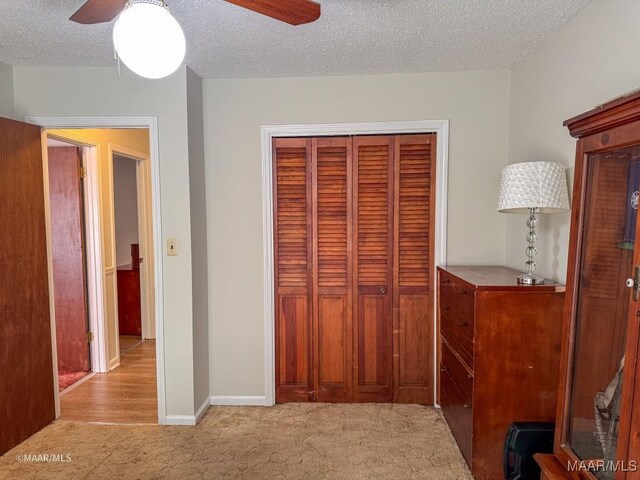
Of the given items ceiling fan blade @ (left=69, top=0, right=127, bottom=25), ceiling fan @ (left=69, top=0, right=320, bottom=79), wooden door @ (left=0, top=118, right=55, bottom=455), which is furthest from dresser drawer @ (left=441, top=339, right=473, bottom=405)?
wooden door @ (left=0, top=118, right=55, bottom=455)

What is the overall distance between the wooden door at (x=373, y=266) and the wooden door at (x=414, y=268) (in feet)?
0.17

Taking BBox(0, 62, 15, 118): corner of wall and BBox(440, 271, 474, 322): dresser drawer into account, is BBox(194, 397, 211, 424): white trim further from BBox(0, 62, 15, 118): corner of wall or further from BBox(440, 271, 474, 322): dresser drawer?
BBox(0, 62, 15, 118): corner of wall

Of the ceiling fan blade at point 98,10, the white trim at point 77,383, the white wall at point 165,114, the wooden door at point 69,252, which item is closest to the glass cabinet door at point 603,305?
the ceiling fan blade at point 98,10

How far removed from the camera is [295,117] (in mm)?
2574

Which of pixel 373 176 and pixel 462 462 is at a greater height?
pixel 373 176

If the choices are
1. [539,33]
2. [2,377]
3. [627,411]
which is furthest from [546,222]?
[2,377]

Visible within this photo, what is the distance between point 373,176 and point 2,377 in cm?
263

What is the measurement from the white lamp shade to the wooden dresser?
40cm

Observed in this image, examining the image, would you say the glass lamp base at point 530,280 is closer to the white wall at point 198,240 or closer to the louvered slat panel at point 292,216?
the louvered slat panel at point 292,216

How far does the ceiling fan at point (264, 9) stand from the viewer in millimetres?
1207

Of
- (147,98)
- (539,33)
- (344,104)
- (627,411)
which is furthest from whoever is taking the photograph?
(344,104)

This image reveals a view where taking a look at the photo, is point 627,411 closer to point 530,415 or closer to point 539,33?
point 530,415

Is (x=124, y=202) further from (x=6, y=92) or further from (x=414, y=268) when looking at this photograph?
(x=414, y=268)

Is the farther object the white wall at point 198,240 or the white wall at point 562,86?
the white wall at point 198,240
